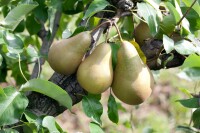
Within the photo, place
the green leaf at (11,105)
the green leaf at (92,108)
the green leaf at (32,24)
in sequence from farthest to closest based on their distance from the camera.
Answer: the green leaf at (32,24), the green leaf at (92,108), the green leaf at (11,105)

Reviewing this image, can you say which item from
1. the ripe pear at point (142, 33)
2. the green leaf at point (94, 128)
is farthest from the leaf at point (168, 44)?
the green leaf at point (94, 128)

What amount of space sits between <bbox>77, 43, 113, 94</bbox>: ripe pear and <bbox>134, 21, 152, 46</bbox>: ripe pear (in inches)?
4.5

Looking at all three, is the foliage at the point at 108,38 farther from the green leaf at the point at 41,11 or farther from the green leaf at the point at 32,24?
the green leaf at the point at 32,24

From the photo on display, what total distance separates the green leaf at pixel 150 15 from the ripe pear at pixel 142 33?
0.30 ft

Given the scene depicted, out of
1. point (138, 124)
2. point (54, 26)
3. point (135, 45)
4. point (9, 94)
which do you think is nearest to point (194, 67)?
point (135, 45)

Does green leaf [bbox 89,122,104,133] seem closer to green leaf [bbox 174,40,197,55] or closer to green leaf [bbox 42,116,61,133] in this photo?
green leaf [bbox 42,116,61,133]

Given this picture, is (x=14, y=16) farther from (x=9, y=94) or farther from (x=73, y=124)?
(x=73, y=124)

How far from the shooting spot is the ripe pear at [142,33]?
104 cm

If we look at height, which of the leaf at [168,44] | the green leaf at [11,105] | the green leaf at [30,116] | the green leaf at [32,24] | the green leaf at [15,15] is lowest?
the green leaf at [32,24]

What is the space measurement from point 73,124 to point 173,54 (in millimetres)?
1878

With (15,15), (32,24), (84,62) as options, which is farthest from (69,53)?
(32,24)

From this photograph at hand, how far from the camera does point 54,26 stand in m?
1.37

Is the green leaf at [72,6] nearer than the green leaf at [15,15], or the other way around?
the green leaf at [15,15]

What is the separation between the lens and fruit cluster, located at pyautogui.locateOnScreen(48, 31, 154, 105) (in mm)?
926
